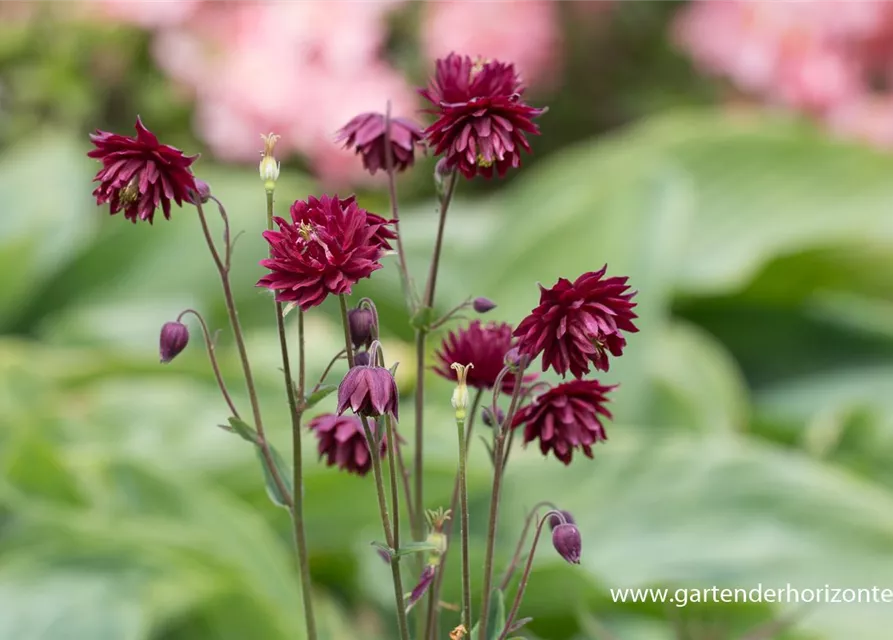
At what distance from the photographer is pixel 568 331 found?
31 cm

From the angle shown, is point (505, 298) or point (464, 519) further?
point (505, 298)

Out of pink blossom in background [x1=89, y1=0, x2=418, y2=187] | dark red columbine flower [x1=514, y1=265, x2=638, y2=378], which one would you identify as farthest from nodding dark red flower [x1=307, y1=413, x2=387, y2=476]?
pink blossom in background [x1=89, y1=0, x2=418, y2=187]

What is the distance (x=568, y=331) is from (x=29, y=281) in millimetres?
1108

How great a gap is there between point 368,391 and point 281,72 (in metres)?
1.23

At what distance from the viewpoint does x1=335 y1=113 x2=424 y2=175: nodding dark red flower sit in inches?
15.4

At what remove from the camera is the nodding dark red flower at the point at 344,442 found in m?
0.40

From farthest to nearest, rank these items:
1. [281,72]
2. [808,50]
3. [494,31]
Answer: [494,31] → [808,50] → [281,72]

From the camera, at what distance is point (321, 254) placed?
31 centimetres

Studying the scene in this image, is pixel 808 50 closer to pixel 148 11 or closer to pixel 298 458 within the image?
pixel 148 11

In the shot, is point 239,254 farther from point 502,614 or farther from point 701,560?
point 502,614

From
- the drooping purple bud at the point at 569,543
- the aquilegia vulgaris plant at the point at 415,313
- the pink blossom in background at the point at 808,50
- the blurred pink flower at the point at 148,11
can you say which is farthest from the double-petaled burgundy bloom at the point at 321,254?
the pink blossom in background at the point at 808,50

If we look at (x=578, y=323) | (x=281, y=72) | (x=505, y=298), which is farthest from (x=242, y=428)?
(x=281, y=72)

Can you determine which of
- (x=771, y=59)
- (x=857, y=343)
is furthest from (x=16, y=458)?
(x=771, y=59)

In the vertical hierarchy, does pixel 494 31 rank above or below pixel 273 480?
above
